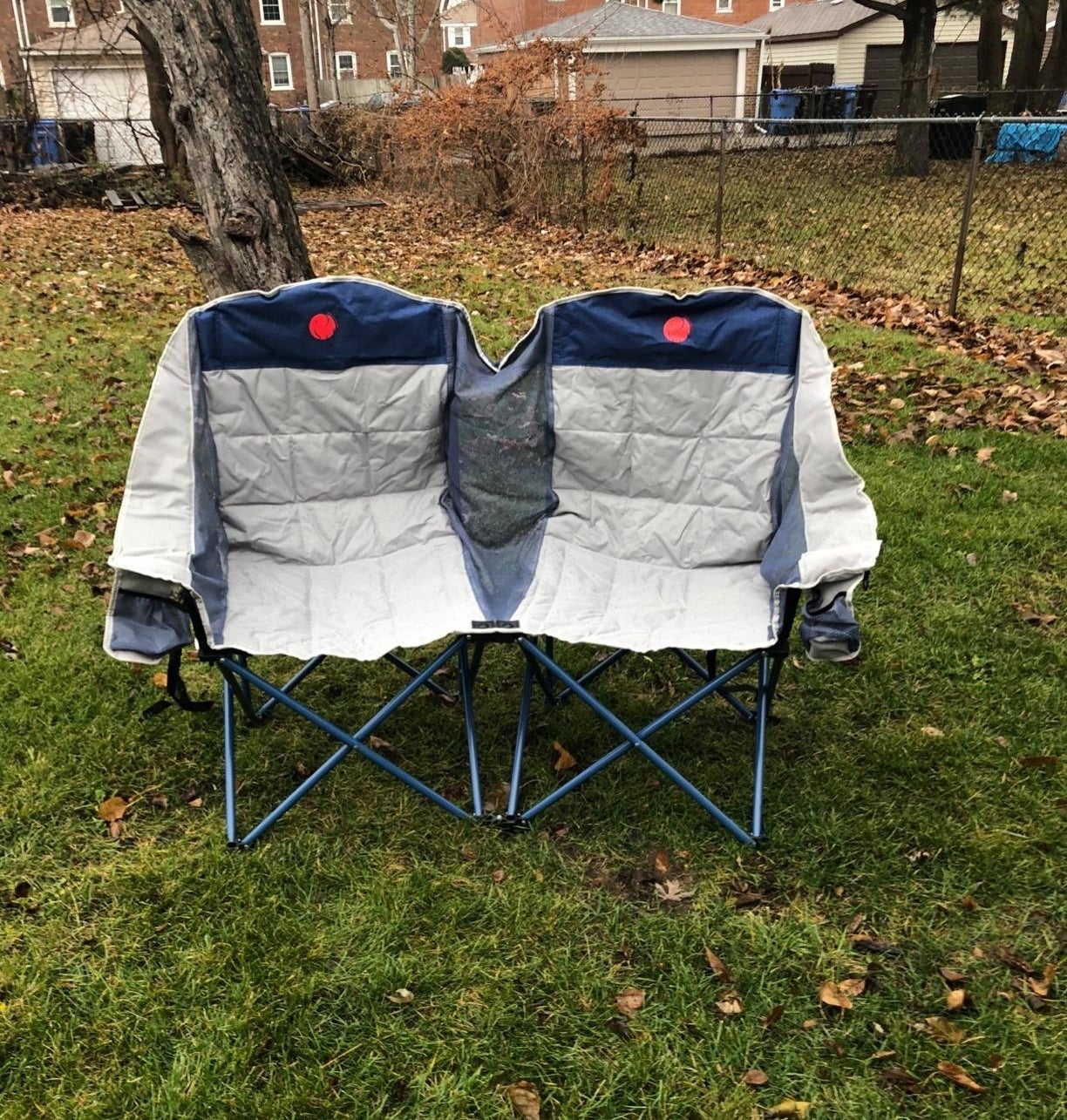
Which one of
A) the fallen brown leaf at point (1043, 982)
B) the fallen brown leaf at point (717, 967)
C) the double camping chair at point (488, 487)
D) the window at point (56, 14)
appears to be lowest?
the fallen brown leaf at point (717, 967)

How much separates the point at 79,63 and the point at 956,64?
1164 inches

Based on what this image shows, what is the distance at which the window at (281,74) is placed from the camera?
140 feet

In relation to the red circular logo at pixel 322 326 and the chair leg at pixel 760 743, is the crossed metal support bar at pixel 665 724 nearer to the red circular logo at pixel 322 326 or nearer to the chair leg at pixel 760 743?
the chair leg at pixel 760 743

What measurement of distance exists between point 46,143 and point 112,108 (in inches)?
343

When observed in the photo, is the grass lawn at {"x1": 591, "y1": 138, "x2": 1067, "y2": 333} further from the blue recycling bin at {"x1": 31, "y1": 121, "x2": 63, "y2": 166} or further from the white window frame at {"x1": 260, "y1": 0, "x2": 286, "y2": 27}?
the white window frame at {"x1": 260, "y1": 0, "x2": 286, "y2": 27}

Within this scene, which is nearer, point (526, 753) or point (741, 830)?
point (741, 830)

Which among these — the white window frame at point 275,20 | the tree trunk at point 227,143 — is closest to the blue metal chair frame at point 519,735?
the tree trunk at point 227,143

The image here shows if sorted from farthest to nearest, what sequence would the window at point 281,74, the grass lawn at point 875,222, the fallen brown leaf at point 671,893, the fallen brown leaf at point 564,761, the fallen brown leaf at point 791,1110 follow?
1. the window at point 281,74
2. the grass lawn at point 875,222
3. the fallen brown leaf at point 564,761
4. the fallen brown leaf at point 671,893
5. the fallen brown leaf at point 791,1110

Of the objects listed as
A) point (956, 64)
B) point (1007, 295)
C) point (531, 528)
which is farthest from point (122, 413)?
point (956, 64)

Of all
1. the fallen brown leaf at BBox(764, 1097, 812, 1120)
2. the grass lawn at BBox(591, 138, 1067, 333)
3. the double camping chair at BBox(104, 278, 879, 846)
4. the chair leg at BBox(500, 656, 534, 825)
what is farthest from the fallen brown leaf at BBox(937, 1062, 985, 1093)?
the grass lawn at BBox(591, 138, 1067, 333)

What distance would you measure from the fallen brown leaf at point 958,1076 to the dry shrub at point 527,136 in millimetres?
11870

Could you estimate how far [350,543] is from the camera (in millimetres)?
3277

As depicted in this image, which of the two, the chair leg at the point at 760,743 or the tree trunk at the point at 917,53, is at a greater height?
the tree trunk at the point at 917,53

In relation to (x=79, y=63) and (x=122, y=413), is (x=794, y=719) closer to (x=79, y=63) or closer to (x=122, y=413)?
(x=122, y=413)
